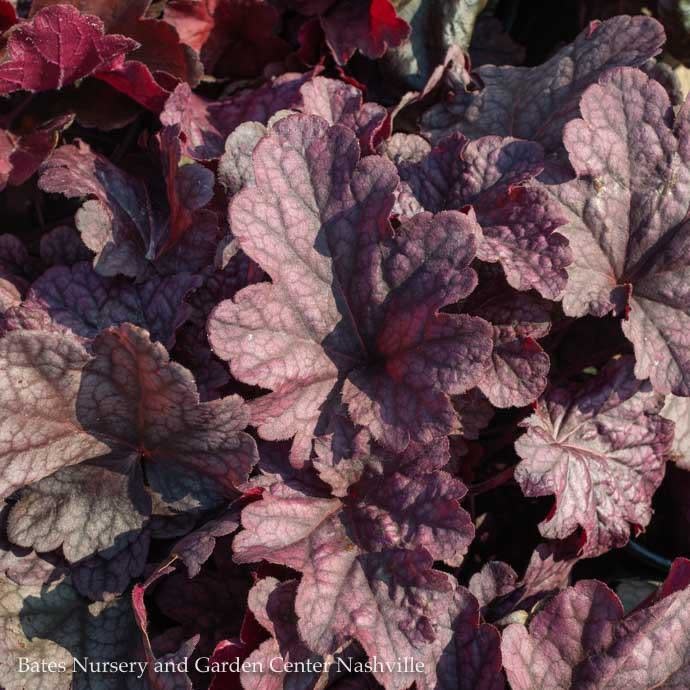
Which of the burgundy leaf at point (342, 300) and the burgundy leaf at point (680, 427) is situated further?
the burgundy leaf at point (680, 427)

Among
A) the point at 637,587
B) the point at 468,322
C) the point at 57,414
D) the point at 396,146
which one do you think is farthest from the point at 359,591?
the point at 396,146

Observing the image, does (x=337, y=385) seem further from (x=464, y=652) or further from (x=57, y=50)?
(x=57, y=50)

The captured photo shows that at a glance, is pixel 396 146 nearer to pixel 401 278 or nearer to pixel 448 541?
pixel 401 278

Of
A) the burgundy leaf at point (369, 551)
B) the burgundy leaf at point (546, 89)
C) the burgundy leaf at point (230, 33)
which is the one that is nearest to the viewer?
the burgundy leaf at point (369, 551)

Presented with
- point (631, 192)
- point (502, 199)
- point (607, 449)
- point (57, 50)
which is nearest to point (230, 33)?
point (57, 50)

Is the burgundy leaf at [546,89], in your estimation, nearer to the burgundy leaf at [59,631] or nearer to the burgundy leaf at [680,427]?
the burgundy leaf at [680,427]

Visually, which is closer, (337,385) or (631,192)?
(337,385)

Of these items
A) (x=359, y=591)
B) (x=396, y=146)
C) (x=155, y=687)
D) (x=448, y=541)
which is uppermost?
(x=396, y=146)

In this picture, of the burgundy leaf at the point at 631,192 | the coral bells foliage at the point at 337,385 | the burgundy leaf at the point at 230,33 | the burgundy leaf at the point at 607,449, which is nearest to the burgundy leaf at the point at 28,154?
the coral bells foliage at the point at 337,385
